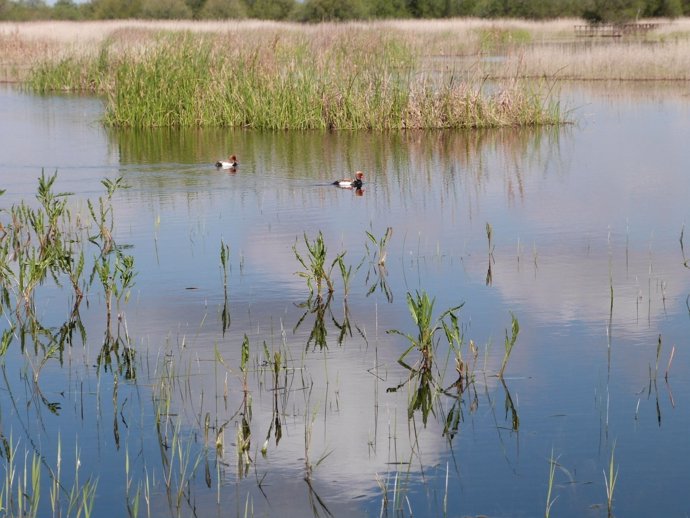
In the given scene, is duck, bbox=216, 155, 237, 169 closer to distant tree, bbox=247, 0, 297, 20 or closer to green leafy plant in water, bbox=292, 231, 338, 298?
green leafy plant in water, bbox=292, 231, 338, 298

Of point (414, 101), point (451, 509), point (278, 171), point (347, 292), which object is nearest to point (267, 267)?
point (347, 292)

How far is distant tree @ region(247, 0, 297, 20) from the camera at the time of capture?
61688 millimetres

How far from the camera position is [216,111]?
17547mm

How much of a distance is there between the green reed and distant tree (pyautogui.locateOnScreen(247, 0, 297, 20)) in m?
43.9

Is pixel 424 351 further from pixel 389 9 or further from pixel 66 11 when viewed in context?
pixel 66 11

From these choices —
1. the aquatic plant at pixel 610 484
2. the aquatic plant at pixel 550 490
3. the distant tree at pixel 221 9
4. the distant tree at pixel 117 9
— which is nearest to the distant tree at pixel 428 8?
the distant tree at pixel 221 9

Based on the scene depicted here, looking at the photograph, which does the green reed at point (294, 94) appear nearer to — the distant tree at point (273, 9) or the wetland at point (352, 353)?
the wetland at point (352, 353)

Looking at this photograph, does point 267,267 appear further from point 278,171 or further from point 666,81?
point 666,81

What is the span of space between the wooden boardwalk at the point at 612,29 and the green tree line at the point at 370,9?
230cm

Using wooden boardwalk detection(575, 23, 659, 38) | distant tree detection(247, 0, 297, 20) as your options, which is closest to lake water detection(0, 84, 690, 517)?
wooden boardwalk detection(575, 23, 659, 38)

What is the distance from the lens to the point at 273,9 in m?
61.7

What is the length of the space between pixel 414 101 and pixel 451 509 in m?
13.0

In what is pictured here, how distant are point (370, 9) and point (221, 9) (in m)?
9.21

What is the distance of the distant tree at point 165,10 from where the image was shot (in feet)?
202
